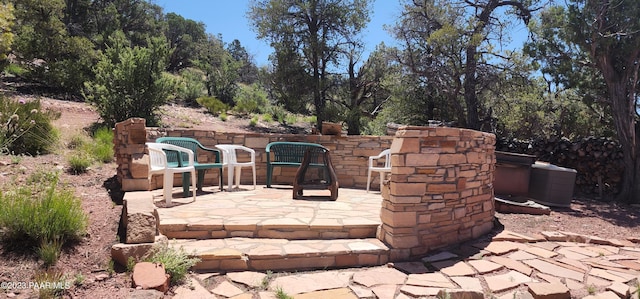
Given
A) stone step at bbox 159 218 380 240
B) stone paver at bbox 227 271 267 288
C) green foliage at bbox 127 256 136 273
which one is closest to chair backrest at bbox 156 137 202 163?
stone step at bbox 159 218 380 240

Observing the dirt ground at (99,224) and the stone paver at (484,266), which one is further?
the stone paver at (484,266)

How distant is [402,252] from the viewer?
11.0 feet

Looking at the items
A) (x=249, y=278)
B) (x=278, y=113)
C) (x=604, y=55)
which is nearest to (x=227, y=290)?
(x=249, y=278)

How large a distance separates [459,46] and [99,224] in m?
9.69

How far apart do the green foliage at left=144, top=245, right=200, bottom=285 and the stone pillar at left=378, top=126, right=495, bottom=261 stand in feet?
6.01

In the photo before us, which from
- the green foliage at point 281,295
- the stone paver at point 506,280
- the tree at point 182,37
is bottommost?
the green foliage at point 281,295

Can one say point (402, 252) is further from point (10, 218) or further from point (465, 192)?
point (10, 218)

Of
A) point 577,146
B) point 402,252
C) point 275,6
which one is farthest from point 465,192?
point 275,6

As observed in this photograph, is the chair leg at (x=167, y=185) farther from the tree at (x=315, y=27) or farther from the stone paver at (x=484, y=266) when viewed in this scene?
the tree at (x=315, y=27)

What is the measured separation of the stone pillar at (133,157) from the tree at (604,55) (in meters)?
8.15

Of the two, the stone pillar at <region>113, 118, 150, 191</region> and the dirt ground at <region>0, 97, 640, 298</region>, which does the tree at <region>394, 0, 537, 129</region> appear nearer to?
the dirt ground at <region>0, 97, 640, 298</region>

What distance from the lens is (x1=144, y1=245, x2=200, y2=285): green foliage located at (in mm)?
2637

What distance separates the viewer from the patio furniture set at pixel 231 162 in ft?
13.9

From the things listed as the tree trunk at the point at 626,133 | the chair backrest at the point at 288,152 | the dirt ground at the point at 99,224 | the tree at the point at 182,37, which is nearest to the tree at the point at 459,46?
the tree trunk at the point at 626,133
